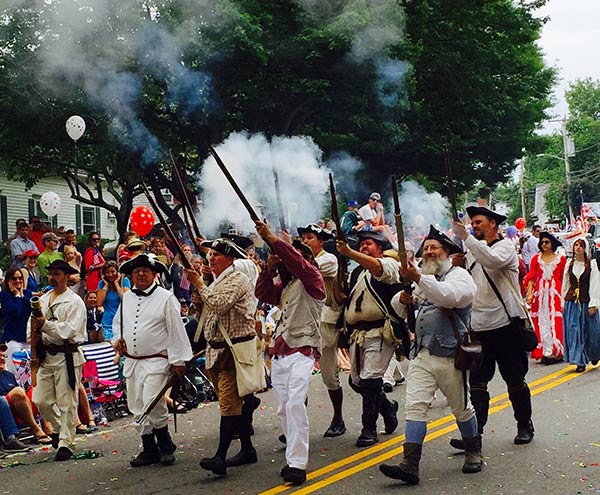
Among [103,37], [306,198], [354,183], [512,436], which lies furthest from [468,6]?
[512,436]

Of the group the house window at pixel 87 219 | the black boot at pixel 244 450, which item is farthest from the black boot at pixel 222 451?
the house window at pixel 87 219

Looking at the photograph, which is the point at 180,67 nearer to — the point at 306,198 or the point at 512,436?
the point at 306,198

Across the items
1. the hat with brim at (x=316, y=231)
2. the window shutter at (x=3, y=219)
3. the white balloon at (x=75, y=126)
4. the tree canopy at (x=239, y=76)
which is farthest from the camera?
the window shutter at (x=3, y=219)

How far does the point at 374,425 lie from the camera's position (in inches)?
314

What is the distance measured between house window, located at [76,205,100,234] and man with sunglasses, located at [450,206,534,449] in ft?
96.8

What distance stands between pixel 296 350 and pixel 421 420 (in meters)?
1.16

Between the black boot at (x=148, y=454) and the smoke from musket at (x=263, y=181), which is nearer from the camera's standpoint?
the black boot at (x=148, y=454)

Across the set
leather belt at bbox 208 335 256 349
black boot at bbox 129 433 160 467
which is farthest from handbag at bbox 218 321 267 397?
black boot at bbox 129 433 160 467

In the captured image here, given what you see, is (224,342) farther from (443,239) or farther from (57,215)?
(57,215)

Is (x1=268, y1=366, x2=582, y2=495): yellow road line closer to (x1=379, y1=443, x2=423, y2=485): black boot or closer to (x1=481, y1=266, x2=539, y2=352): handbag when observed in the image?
(x1=379, y1=443, x2=423, y2=485): black boot

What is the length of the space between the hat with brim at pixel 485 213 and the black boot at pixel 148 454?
315 centimetres

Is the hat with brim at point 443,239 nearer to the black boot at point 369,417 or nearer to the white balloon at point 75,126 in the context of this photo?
the black boot at point 369,417

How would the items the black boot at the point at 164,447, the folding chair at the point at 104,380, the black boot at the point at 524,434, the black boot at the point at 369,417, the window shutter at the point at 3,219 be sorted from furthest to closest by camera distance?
the window shutter at the point at 3,219 < the folding chair at the point at 104,380 < the black boot at the point at 369,417 < the black boot at the point at 524,434 < the black boot at the point at 164,447

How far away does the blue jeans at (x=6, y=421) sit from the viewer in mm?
8805
